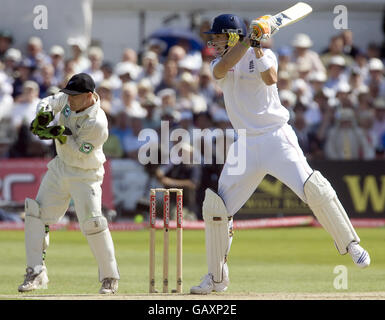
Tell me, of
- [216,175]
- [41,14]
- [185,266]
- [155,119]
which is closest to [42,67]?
[41,14]

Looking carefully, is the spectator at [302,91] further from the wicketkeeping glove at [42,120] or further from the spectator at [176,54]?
the wicketkeeping glove at [42,120]

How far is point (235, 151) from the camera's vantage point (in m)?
7.55

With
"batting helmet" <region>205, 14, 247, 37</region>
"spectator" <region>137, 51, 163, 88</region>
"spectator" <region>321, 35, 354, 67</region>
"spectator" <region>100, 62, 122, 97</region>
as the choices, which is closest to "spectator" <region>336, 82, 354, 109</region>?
"spectator" <region>321, 35, 354, 67</region>

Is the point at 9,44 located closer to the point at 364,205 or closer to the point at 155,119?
the point at 155,119

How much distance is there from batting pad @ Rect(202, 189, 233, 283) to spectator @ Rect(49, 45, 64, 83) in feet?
29.0

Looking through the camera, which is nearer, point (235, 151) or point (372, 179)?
point (235, 151)

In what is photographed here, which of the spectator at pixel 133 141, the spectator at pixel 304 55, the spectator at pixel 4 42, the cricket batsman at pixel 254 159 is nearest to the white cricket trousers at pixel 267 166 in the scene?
the cricket batsman at pixel 254 159

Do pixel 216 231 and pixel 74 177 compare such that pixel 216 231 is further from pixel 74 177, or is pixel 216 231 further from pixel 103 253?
pixel 74 177

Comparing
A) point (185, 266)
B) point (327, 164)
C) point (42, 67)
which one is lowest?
point (185, 266)

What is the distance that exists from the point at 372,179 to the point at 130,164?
139 inches

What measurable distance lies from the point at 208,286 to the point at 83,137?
1444mm

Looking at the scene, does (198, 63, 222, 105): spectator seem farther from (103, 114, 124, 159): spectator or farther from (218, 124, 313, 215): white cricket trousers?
(218, 124, 313, 215): white cricket trousers

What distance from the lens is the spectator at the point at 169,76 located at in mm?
16219

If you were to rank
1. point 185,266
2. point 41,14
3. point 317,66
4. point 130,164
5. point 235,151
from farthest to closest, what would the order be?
point 317,66 < point 41,14 < point 130,164 < point 185,266 < point 235,151
